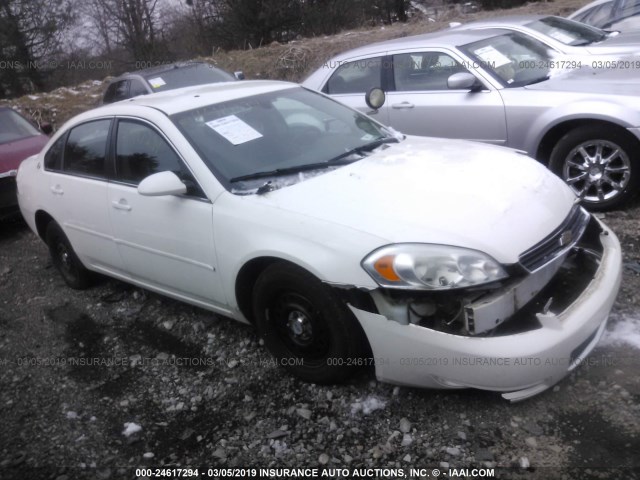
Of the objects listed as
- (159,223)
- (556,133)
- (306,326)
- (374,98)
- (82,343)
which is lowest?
(82,343)

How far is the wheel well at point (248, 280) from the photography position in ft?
10.4

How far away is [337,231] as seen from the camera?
282 centimetres

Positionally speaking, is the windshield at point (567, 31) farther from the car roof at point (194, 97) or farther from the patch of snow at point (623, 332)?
the patch of snow at point (623, 332)

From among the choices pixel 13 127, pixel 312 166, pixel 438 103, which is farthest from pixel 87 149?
pixel 13 127

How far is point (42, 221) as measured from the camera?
513 centimetres

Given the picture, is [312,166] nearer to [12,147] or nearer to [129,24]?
[12,147]

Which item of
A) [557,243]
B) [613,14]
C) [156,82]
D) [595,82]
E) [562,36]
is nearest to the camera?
[557,243]

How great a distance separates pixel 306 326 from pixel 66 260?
297 centimetres

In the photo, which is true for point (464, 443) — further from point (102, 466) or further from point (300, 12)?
point (300, 12)

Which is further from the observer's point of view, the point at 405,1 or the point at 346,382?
the point at 405,1

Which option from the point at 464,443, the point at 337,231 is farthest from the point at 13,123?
the point at 464,443

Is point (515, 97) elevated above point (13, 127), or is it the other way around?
point (515, 97)

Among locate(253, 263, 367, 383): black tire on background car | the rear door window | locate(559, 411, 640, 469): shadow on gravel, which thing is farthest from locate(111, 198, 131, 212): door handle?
the rear door window

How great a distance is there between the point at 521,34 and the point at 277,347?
4420 mm
